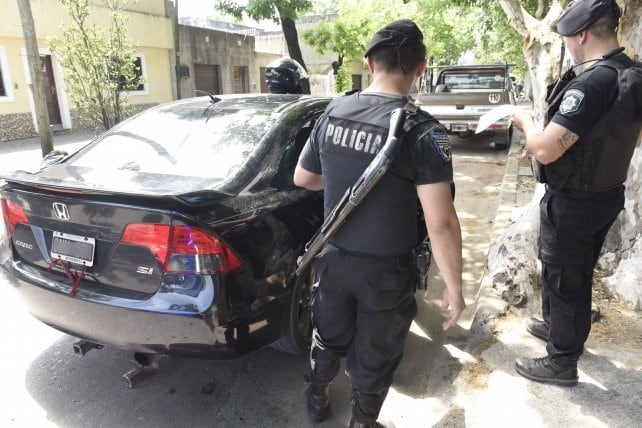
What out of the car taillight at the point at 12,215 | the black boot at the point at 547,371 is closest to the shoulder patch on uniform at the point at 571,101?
the black boot at the point at 547,371

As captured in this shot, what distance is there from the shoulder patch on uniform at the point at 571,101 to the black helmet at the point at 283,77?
118 inches

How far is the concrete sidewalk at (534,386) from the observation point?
7.35 ft

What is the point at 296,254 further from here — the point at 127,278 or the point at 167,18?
the point at 167,18

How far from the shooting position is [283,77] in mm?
4598

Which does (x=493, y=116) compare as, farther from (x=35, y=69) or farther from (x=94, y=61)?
(x=35, y=69)

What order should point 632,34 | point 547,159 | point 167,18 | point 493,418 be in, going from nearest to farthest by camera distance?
point 547,159
point 493,418
point 632,34
point 167,18

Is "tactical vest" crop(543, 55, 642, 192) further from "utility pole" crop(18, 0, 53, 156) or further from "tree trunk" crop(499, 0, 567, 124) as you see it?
"utility pole" crop(18, 0, 53, 156)

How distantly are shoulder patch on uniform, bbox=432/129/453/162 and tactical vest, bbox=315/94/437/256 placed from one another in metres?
0.07

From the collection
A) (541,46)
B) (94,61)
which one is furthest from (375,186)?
(94,61)

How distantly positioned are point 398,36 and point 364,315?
3.68ft

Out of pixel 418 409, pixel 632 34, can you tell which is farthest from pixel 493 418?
pixel 632 34


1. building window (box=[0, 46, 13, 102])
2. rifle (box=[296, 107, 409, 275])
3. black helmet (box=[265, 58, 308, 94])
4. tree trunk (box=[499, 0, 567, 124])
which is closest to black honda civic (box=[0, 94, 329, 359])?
rifle (box=[296, 107, 409, 275])

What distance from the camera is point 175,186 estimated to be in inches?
95.1

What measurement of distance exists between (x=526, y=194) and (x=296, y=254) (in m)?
4.72
